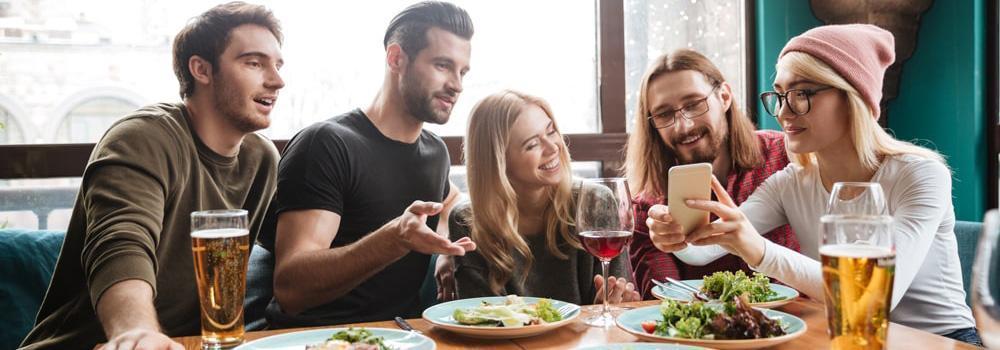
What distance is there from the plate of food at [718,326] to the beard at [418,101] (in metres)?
1.38

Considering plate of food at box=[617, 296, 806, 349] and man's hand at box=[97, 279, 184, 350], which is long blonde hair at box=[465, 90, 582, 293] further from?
man's hand at box=[97, 279, 184, 350]

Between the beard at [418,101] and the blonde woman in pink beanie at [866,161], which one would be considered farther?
the beard at [418,101]

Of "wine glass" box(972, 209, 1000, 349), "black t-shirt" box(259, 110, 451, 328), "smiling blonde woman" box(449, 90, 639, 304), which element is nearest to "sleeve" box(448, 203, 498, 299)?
"smiling blonde woman" box(449, 90, 639, 304)

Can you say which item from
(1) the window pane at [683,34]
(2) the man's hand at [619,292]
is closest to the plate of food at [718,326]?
(2) the man's hand at [619,292]

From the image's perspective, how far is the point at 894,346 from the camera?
1.37 metres

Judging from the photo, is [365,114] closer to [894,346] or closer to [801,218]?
[801,218]

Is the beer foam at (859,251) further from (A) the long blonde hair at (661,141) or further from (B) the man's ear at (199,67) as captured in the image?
(B) the man's ear at (199,67)

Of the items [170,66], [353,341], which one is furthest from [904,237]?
[170,66]

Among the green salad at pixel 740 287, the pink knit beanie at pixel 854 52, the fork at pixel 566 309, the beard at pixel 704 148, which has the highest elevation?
the pink knit beanie at pixel 854 52

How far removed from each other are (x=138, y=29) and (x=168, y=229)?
1654mm

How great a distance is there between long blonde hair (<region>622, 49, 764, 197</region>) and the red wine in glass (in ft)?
3.93

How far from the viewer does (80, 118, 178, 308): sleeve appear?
1604 millimetres

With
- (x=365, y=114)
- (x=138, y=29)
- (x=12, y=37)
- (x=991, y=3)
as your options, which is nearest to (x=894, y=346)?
(x=365, y=114)

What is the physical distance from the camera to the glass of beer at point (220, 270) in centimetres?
135
